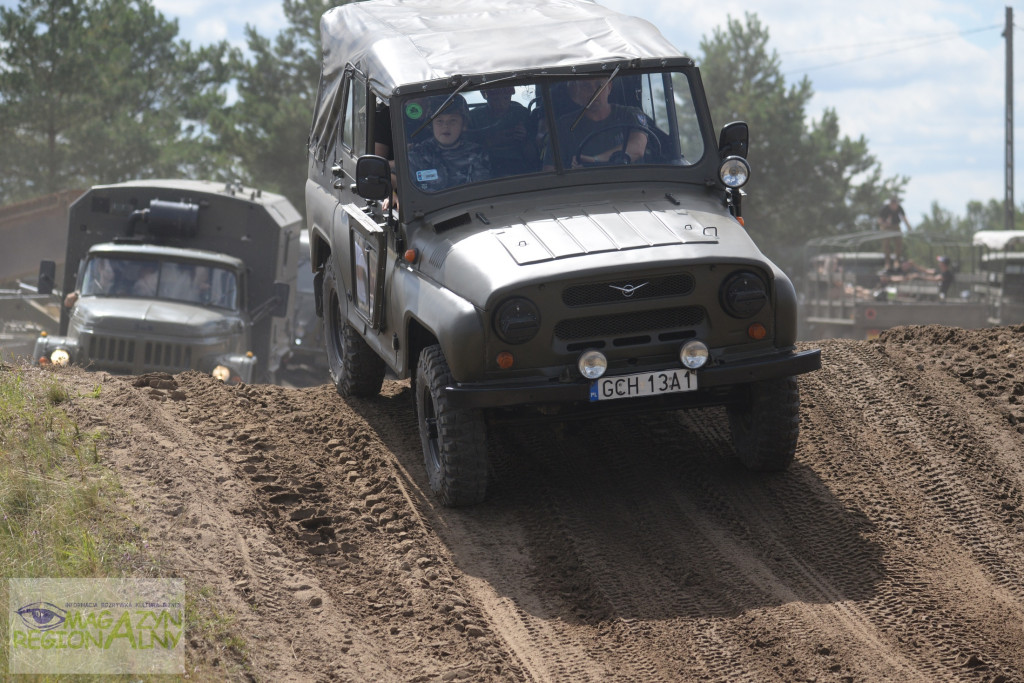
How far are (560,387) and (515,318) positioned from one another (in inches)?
16.2

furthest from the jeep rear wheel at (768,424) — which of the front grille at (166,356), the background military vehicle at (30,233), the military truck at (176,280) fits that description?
the background military vehicle at (30,233)

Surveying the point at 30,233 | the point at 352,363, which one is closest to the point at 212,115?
the point at 30,233

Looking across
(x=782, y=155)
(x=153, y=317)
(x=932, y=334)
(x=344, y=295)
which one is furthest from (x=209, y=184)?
(x=782, y=155)

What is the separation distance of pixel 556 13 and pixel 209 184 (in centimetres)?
1003

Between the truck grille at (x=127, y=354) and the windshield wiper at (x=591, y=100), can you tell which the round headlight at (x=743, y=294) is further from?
the truck grille at (x=127, y=354)

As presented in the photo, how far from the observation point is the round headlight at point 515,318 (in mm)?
6020

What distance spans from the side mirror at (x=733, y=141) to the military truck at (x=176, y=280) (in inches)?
305

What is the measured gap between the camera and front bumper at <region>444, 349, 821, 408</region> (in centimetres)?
605

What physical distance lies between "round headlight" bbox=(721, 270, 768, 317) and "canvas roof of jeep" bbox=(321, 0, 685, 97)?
5.79ft

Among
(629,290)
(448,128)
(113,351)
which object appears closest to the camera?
(629,290)

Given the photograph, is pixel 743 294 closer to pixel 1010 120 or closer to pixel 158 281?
pixel 158 281

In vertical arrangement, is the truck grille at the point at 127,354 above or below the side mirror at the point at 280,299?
below

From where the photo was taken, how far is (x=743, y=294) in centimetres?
622

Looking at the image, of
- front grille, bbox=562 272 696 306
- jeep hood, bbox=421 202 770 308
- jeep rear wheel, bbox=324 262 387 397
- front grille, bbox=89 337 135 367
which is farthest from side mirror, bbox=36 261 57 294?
front grille, bbox=562 272 696 306
